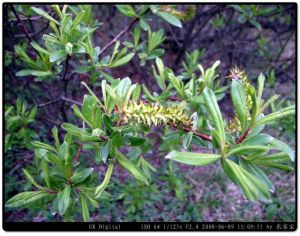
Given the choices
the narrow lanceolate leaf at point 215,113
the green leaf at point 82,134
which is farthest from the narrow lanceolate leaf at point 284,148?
the green leaf at point 82,134

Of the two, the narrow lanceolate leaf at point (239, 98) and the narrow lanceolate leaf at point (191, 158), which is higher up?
the narrow lanceolate leaf at point (239, 98)

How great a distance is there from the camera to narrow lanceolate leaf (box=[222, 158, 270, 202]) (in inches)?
30.5

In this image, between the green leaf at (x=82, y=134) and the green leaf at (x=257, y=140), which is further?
A: the green leaf at (x=82, y=134)

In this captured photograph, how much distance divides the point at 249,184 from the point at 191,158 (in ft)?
0.46

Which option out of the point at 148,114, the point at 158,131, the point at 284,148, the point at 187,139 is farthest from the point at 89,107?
the point at 158,131

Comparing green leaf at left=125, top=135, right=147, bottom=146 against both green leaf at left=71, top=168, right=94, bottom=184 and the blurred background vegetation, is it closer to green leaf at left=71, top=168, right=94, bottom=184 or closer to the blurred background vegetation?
green leaf at left=71, top=168, right=94, bottom=184

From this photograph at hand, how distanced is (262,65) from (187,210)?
1.40 metres

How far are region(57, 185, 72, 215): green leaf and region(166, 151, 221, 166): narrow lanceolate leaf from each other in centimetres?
45

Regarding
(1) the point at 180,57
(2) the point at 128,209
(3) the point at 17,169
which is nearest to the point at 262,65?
(1) the point at 180,57

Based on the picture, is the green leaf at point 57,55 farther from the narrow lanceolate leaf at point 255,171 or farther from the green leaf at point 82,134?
the narrow lanceolate leaf at point 255,171

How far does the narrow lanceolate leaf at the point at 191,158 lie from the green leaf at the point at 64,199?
1.48 ft

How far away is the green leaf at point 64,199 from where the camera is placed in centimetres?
110

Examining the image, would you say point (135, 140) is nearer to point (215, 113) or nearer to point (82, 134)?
point (82, 134)

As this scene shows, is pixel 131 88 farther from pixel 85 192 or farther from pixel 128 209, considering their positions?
pixel 128 209
